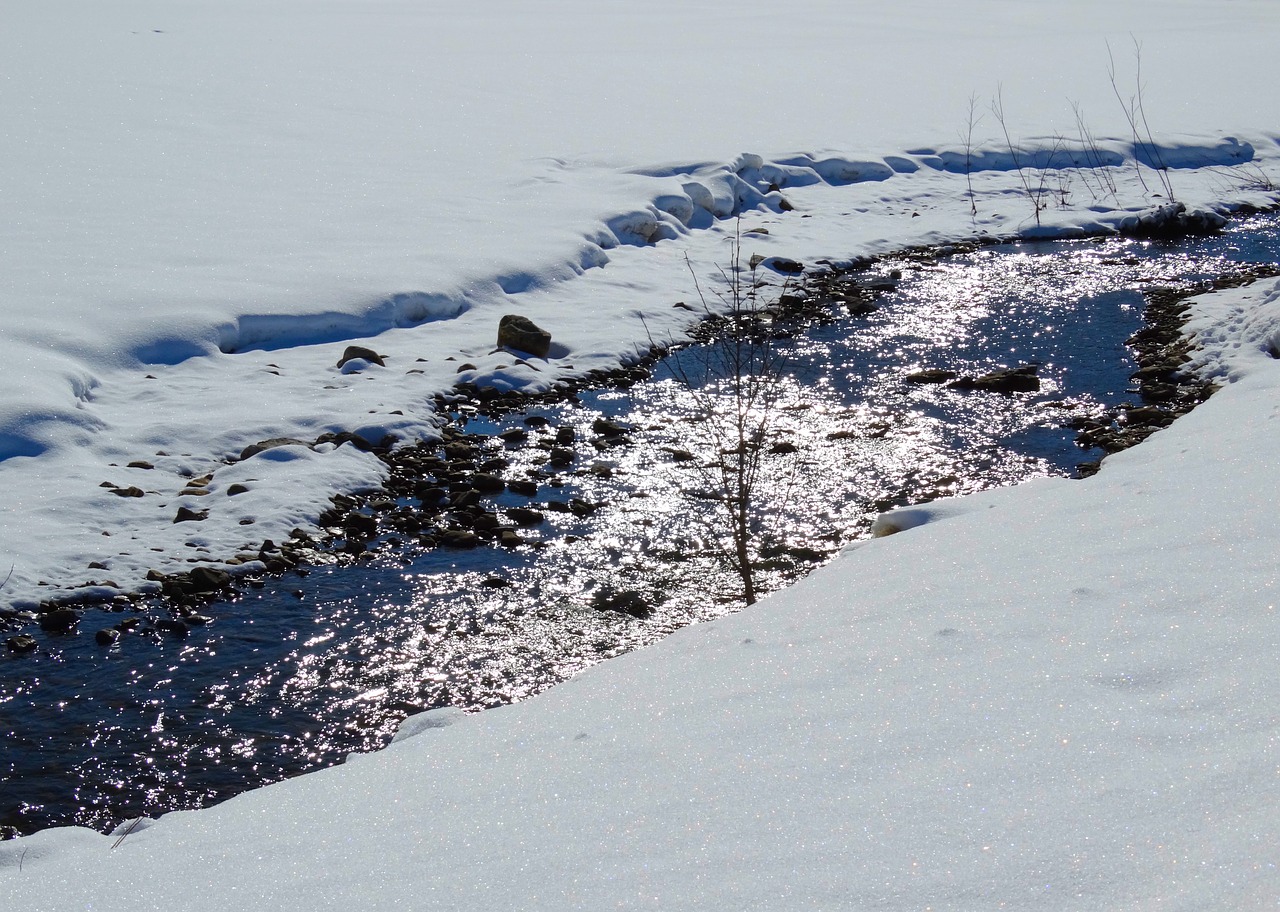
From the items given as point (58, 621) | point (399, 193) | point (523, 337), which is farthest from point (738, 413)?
point (399, 193)

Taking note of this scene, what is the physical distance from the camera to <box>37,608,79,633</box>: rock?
5941 millimetres

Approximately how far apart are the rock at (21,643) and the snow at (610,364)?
514mm

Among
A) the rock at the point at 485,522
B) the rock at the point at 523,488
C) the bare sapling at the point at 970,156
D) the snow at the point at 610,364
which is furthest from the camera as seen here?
the bare sapling at the point at 970,156

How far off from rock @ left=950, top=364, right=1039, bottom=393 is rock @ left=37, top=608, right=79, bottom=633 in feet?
23.4

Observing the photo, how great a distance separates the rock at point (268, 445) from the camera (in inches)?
316

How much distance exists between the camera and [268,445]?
317 inches

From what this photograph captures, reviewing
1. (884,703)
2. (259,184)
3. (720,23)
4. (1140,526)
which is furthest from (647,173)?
(720,23)

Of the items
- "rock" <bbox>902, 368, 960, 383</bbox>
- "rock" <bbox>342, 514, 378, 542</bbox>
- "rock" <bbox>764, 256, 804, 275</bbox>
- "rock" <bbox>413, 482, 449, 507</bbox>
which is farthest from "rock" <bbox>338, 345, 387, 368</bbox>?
"rock" <bbox>764, 256, 804, 275</bbox>

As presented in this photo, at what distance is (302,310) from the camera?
10758mm

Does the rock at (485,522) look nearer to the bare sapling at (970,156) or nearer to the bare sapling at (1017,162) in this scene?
the bare sapling at (1017,162)

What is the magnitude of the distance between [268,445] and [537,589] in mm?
2816

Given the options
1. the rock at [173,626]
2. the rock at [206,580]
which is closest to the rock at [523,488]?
the rock at [206,580]

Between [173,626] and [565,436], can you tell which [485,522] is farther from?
[173,626]

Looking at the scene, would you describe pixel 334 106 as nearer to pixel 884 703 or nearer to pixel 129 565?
pixel 129 565
